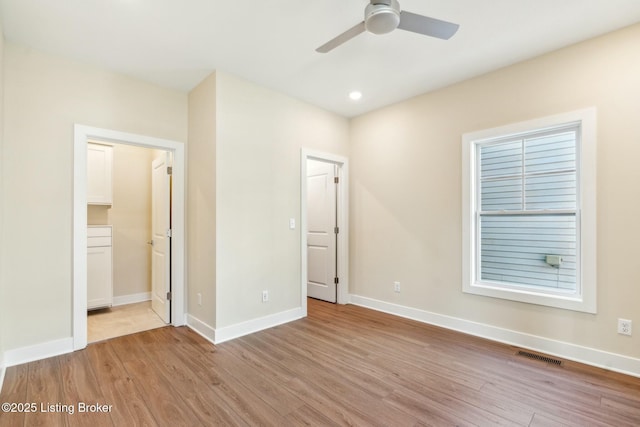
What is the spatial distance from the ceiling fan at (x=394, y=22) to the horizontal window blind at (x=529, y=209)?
5.63ft

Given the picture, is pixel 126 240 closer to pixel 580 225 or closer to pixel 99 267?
pixel 99 267

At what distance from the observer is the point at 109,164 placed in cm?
419

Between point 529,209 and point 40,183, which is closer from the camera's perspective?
point 40,183

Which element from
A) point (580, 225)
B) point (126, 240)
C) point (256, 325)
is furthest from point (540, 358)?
point (126, 240)

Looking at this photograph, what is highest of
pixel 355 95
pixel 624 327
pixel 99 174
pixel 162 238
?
pixel 355 95

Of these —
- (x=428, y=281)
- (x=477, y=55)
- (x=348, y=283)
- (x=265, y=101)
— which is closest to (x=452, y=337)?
(x=428, y=281)

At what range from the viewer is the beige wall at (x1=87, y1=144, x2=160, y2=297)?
14.9 feet

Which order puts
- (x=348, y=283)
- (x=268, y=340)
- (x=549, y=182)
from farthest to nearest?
(x=348, y=283)
(x=268, y=340)
(x=549, y=182)

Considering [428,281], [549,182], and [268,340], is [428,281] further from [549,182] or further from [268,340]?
[268,340]

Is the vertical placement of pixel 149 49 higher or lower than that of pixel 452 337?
higher

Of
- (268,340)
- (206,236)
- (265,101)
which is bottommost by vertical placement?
(268,340)

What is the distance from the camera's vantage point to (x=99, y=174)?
13.6 ft

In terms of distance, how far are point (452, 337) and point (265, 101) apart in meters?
3.33

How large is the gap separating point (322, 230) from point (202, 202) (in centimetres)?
194
